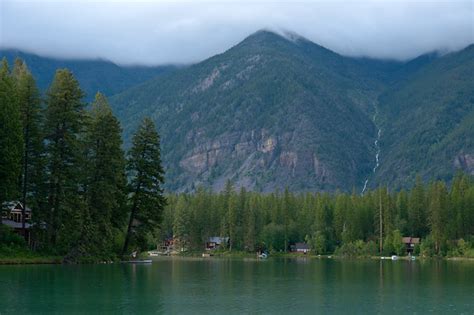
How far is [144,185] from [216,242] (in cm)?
10066

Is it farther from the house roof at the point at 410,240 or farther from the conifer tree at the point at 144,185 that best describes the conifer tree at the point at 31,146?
the house roof at the point at 410,240

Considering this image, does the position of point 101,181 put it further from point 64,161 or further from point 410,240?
point 410,240

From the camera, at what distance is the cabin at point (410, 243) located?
166500 mm

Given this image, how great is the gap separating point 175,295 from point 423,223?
127234 millimetres

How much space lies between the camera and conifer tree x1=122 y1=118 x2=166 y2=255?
92.9 m

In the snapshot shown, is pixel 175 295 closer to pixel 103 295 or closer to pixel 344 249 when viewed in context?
pixel 103 295

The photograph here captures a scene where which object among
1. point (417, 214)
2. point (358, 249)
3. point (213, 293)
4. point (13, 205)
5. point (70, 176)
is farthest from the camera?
point (417, 214)

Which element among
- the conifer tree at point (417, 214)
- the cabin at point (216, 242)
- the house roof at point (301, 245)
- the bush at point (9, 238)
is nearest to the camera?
the bush at point (9, 238)

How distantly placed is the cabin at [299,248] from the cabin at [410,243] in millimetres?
23421

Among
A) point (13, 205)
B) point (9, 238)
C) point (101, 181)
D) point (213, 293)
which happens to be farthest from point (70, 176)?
point (213, 293)

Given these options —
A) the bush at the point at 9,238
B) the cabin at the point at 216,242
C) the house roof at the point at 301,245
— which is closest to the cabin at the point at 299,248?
the house roof at the point at 301,245

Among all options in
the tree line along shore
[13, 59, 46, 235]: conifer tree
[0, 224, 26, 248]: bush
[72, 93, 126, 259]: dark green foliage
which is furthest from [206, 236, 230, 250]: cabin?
[0, 224, 26, 248]: bush

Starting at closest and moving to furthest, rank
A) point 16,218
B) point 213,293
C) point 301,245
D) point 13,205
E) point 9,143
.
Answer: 1. point 213,293
2. point 9,143
3. point 13,205
4. point 16,218
5. point 301,245

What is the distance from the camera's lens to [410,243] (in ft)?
556
